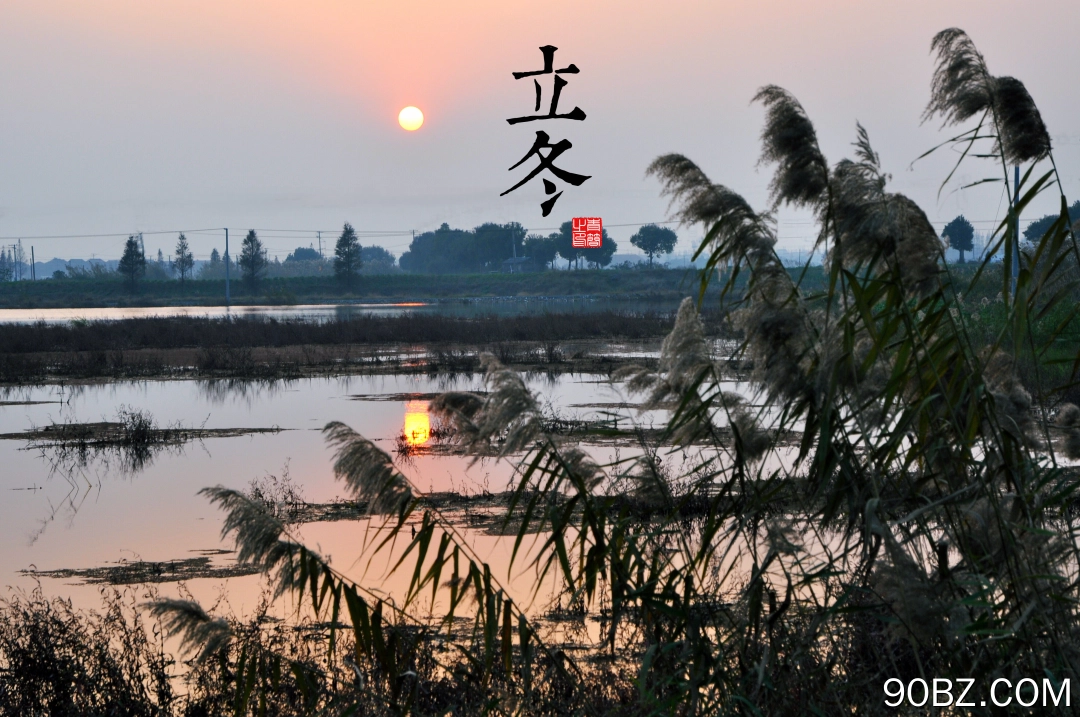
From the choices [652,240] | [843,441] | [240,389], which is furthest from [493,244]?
[843,441]

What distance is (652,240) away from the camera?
14700 centimetres

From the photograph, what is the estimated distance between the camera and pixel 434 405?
13.0 feet

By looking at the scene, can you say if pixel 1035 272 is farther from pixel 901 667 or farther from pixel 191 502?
pixel 191 502

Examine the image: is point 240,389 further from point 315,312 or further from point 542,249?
point 542,249

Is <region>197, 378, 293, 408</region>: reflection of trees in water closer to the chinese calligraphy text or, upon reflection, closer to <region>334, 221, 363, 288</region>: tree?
the chinese calligraphy text

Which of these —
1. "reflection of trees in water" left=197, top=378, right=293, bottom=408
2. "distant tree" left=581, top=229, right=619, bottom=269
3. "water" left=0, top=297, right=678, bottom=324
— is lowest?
"reflection of trees in water" left=197, top=378, right=293, bottom=408

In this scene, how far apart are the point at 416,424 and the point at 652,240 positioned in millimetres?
130430

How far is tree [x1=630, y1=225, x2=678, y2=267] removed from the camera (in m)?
147

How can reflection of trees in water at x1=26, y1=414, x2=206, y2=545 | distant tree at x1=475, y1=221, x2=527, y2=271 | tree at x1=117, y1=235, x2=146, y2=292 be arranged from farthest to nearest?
distant tree at x1=475, y1=221, x2=527, y2=271 < tree at x1=117, y1=235, x2=146, y2=292 < reflection of trees in water at x1=26, y1=414, x2=206, y2=545

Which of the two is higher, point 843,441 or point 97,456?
point 843,441

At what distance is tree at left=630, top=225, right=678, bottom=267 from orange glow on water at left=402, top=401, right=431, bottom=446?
412 ft

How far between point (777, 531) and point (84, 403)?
70.2ft

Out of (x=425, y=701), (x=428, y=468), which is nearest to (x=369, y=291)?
(x=428, y=468)

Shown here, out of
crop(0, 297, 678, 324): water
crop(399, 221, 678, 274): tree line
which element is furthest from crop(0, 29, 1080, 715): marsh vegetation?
crop(399, 221, 678, 274): tree line
